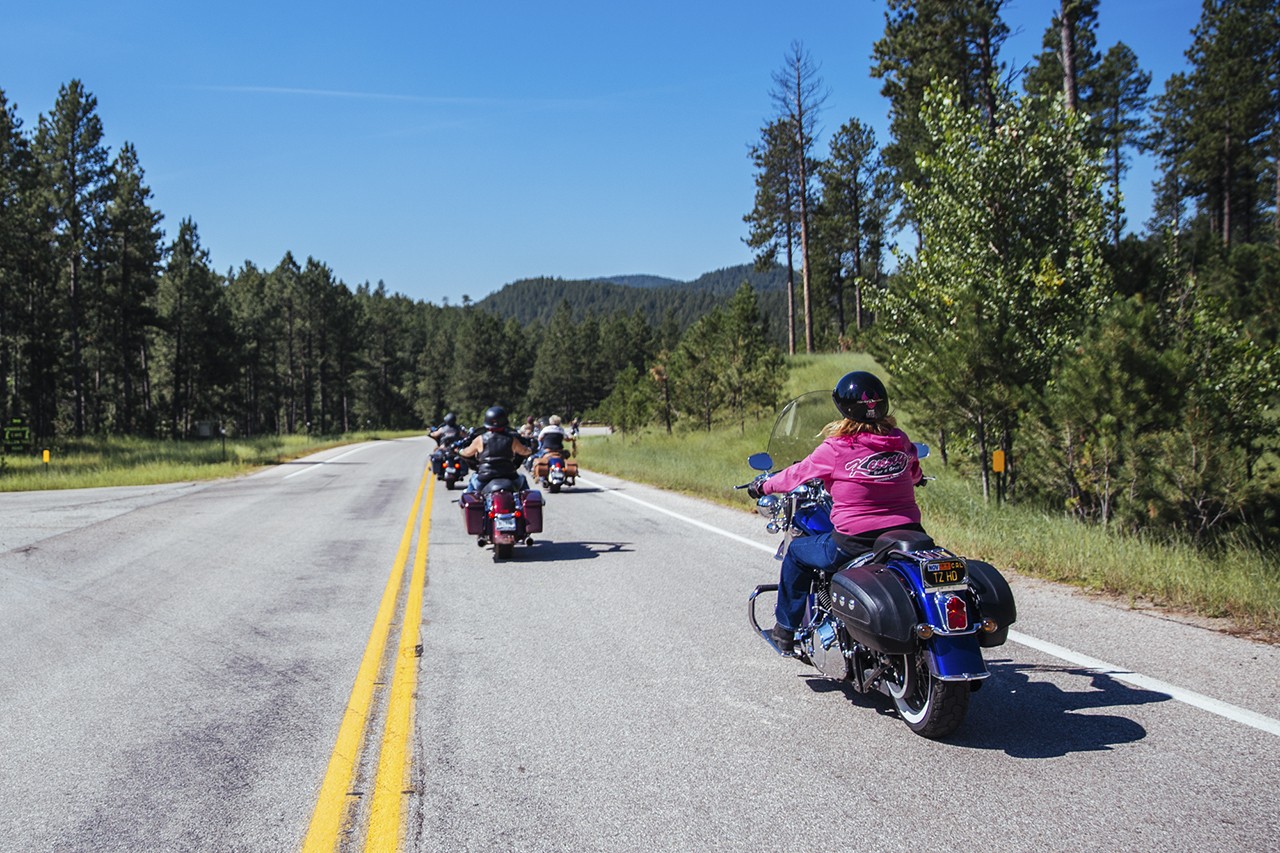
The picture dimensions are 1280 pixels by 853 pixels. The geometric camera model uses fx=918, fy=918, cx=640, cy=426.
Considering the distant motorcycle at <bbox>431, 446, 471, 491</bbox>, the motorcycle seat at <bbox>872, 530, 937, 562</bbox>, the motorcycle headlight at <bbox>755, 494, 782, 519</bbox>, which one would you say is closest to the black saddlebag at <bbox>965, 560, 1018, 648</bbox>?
the motorcycle seat at <bbox>872, 530, 937, 562</bbox>

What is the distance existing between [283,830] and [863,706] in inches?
122

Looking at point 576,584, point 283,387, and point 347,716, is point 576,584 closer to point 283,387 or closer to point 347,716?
point 347,716

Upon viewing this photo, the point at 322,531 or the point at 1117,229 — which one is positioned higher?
the point at 1117,229

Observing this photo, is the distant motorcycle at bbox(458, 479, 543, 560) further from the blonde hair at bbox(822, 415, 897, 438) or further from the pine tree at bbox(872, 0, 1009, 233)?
the pine tree at bbox(872, 0, 1009, 233)

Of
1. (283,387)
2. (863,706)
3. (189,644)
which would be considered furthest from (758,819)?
(283,387)

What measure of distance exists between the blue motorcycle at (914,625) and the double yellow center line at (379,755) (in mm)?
2340

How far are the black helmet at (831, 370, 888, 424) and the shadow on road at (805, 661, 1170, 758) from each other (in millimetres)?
1648

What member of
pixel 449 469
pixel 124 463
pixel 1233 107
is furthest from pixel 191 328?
pixel 1233 107

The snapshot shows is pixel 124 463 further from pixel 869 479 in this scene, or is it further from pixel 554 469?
pixel 869 479

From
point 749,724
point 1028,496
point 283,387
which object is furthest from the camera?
point 283,387

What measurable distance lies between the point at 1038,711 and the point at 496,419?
25.3ft

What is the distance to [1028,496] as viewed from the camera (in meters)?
15.0

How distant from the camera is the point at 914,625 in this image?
4.37 metres

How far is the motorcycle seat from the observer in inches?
184
